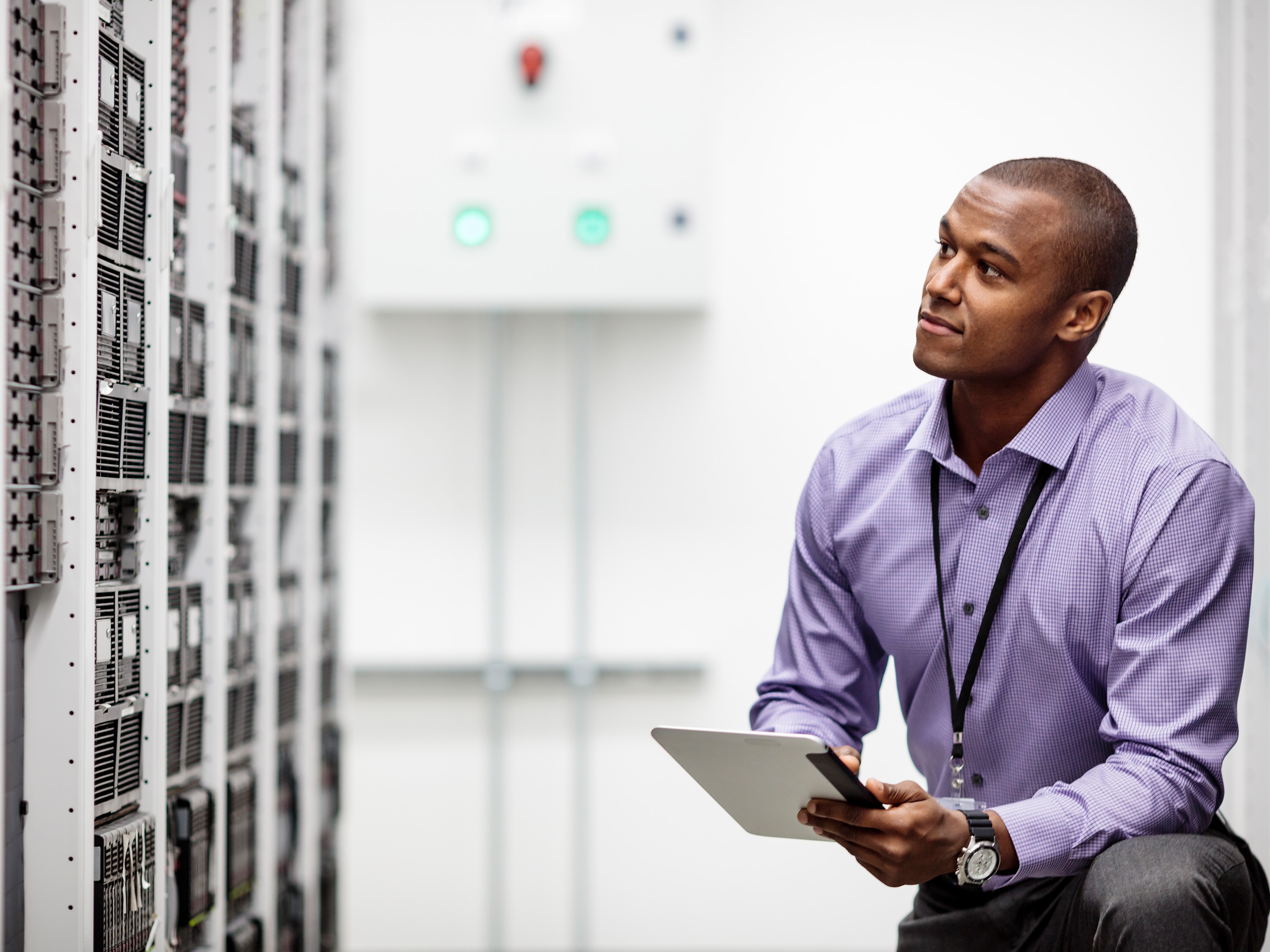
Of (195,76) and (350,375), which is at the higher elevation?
(195,76)

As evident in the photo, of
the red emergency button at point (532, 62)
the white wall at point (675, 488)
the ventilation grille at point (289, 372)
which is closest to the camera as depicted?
the ventilation grille at point (289, 372)

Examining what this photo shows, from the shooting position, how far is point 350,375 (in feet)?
9.52

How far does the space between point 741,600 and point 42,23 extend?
1.98 meters

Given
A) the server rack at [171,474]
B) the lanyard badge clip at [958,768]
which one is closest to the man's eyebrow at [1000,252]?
the lanyard badge clip at [958,768]

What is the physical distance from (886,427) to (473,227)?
1.33m

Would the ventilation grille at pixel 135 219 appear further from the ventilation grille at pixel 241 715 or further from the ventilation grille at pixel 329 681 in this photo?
the ventilation grille at pixel 329 681

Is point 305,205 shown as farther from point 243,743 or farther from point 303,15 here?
point 243,743

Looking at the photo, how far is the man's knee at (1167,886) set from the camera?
4.25 feet

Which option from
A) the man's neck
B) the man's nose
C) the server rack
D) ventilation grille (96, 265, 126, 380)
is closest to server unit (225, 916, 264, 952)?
the server rack

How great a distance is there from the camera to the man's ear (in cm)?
158

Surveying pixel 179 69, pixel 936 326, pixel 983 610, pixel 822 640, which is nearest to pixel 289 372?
pixel 179 69

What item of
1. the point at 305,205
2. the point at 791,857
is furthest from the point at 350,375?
the point at 791,857

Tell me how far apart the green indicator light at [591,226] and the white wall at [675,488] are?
0.99ft

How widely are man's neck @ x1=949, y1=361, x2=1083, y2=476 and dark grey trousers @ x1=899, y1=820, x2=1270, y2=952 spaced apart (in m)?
0.56
